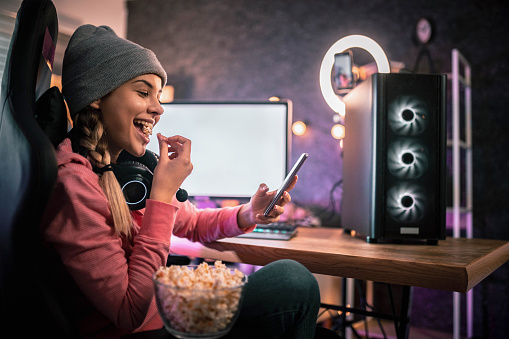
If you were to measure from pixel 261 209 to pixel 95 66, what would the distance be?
535 mm

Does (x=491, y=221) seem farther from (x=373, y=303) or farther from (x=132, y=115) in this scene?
(x=132, y=115)

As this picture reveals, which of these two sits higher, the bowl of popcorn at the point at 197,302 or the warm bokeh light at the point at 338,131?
the warm bokeh light at the point at 338,131

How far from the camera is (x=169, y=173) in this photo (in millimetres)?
763

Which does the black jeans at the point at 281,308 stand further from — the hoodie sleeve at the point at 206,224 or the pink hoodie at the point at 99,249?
the hoodie sleeve at the point at 206,224

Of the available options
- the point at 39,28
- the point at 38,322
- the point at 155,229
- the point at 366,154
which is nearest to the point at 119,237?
the point at 155,229

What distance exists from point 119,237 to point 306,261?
413mm

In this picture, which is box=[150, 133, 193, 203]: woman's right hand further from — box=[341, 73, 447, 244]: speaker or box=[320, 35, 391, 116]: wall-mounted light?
box=[320, 35, 391, 116]: wall-mounted light

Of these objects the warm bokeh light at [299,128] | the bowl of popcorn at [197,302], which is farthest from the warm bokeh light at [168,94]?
the bowl of popcorn at [197,302]

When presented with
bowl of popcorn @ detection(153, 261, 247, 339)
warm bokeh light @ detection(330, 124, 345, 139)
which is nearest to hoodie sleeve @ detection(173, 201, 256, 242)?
bowl of popcorn @ detection(153, 261, 247, 339)

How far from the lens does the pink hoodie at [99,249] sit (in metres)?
0.61

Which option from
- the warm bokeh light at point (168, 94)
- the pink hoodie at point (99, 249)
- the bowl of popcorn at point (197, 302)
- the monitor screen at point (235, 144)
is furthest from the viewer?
the warm bokeh light at point (168, 94)

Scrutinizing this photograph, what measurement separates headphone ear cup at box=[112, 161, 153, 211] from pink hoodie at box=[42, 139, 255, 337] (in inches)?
2.9

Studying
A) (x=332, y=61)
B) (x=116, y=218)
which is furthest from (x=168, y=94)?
(x=116, y=218)

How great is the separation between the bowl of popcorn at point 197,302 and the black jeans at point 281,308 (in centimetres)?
14
